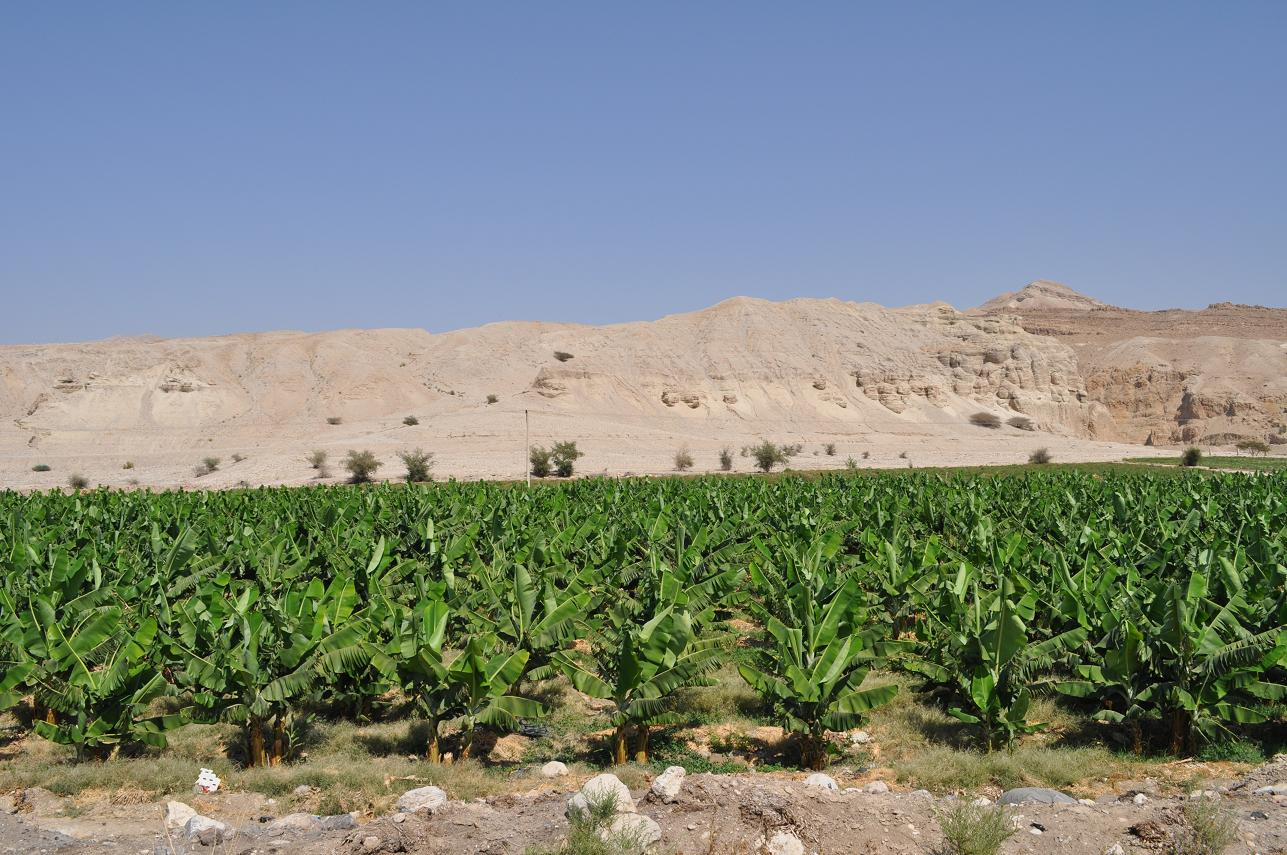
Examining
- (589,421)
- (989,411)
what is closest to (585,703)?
(589,421)

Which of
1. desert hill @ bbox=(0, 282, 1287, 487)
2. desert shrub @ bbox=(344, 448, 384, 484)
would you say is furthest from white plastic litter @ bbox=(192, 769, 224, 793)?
desert hill @ bbox=(0, 282, 1287, 487)

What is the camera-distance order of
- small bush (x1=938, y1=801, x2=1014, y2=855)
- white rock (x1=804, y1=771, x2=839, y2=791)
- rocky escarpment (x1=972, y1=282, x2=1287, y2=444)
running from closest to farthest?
small bush (x1=938, y1=801, x2=1014, y2=855) → white rock (x1=804, y1=771, x2=839, y2=791) → rocky escarpment (x1=972, y1=282, x2=1287, y2=444)

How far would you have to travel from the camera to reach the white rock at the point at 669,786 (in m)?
7.28

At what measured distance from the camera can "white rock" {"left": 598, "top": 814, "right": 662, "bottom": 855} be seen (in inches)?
A: 246

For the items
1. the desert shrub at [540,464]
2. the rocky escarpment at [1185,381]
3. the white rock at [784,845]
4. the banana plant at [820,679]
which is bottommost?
the white rock at [784,845]

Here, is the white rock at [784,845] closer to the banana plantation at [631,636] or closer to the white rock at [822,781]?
the white rock at [822,781]

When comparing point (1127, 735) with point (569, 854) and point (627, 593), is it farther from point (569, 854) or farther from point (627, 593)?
point (627, 593)

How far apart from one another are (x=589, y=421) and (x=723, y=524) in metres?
56.5

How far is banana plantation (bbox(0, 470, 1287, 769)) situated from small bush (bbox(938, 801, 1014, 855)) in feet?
6.13

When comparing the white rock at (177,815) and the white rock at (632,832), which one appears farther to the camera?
the white rock at (177,815)

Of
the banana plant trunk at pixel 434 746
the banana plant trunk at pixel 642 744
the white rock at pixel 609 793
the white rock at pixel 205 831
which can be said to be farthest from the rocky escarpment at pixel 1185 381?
the white rock at pixel 205 831

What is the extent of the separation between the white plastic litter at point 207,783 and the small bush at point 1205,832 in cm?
777

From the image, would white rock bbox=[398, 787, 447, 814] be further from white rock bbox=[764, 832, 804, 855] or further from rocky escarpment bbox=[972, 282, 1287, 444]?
rocky escarpment bbox=[972, 282, 1287, 444]

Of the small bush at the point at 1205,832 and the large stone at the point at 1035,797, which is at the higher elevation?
the small bush at the point at 1205,832
